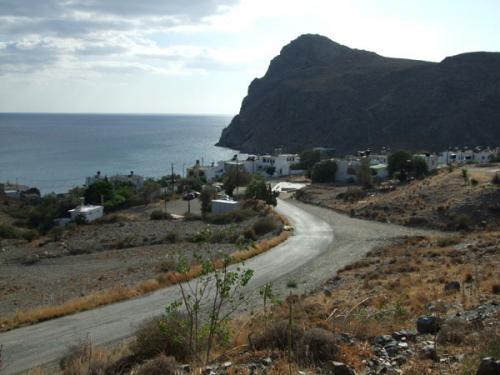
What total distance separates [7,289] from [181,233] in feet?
48.8

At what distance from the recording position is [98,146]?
562ft

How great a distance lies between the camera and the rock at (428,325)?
9.85 metres

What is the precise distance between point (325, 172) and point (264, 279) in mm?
48023

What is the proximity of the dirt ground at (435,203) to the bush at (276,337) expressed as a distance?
1165 inches

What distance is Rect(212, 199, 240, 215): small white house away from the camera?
48125 mm

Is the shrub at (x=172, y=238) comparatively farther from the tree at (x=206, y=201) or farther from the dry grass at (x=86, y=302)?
the dry grass at (x=86, y=302)

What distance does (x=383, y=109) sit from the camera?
471ft

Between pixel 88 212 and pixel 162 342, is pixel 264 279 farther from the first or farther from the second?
pixel 88 212

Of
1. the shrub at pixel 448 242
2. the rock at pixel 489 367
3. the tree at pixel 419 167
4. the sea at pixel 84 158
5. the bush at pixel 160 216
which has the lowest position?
the sea at pixel 84 158

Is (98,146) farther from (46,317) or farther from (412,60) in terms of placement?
(46,317)

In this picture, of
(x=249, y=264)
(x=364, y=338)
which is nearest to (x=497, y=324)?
(x=364, y=338)

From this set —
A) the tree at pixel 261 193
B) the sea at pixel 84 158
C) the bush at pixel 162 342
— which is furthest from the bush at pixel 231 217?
the sea at pixel 84 158

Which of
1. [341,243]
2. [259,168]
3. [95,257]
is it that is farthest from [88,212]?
[259,168]

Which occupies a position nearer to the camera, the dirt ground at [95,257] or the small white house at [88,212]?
the dirt ground at [95,257]
